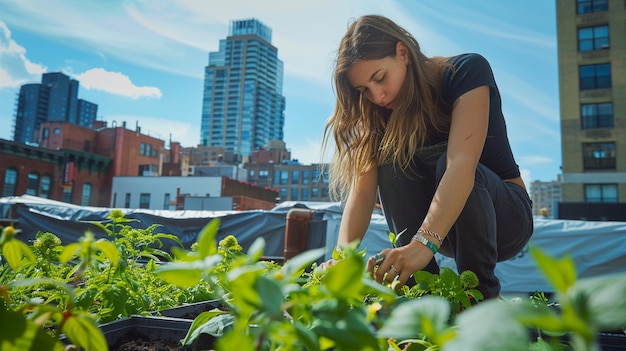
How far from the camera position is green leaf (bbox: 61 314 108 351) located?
416mm

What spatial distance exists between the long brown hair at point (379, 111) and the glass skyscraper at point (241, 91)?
90.6m

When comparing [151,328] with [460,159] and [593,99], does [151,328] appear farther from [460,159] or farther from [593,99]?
[593,99]

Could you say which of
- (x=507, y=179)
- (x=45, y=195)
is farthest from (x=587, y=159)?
(x=45, y=195)

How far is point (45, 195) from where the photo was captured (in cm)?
3659

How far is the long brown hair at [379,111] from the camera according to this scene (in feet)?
5.55

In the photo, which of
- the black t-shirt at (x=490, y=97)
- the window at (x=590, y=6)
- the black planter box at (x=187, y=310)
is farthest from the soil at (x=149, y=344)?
the window at (x=590, y=6)

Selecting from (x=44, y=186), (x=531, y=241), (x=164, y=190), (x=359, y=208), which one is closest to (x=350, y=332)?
(x=359, y=208)

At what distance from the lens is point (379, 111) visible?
1910 millimetres

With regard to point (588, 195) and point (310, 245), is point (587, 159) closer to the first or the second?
point (588, 195)

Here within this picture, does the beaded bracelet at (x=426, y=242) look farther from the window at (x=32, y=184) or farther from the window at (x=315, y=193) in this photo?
the window at (x=315, y=193)

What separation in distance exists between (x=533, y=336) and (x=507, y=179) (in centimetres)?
118

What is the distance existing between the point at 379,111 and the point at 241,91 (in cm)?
9330

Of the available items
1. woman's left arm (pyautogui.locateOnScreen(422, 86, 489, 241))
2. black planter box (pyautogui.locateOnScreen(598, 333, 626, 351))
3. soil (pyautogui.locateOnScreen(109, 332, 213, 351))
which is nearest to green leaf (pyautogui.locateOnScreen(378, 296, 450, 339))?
soil (pyautogui.locateOnScreen(109, 332, 213, 351))

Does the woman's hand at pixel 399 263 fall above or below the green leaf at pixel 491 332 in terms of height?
below
